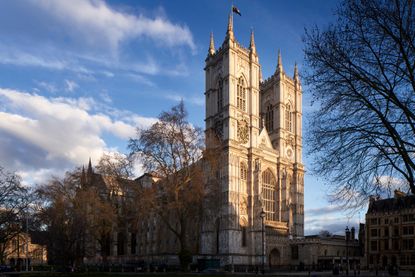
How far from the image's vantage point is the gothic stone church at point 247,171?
62.5 metres

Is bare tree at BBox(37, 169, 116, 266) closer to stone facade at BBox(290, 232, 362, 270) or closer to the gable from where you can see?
the gable

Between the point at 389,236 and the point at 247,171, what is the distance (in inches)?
1158

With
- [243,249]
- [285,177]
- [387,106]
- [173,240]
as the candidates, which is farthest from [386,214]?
[387,106]

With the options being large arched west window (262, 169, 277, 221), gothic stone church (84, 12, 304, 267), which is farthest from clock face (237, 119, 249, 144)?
large arched west window (262, 169, 277, 221)

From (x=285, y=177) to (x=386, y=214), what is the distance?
2061 centimetres

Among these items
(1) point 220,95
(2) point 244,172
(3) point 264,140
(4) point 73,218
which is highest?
(1) point 220,95

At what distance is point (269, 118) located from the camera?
78.8 meters

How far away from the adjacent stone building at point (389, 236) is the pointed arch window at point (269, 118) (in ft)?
67.6

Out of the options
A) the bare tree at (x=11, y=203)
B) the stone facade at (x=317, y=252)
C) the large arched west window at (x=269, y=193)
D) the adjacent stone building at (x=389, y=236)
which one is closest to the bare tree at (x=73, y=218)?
the bare tree at (x=11, y=203)

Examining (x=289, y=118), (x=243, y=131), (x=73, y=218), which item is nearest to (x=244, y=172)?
(x=243, y=131)

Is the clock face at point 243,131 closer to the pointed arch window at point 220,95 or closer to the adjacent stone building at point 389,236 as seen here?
the pointed arch window at point 220,95

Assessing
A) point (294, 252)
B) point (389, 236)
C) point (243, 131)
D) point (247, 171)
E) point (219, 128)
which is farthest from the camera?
point (389, 236)

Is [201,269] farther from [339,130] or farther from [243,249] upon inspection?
[339,130]

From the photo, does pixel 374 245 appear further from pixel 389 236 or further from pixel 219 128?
pixel 219 128
